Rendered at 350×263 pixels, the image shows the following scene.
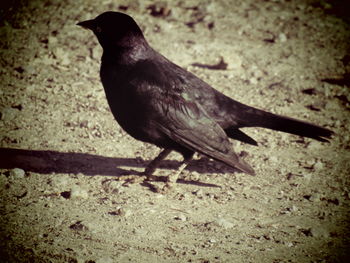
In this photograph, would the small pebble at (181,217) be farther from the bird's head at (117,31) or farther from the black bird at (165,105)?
the bird's head at (117,31)

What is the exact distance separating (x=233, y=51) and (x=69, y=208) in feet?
16.2

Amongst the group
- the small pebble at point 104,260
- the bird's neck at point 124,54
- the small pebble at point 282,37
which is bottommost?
the small pebble at point 104,260

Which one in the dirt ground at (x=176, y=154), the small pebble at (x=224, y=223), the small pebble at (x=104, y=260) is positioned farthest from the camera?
the small pebble at (x=224, y=223)

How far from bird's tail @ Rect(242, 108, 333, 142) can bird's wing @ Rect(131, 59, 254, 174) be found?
498 millimetres

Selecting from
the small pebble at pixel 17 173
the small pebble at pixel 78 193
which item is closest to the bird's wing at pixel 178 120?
the small pebble at pixel 78 193

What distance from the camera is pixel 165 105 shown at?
465 cm

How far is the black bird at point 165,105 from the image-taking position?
463 cm

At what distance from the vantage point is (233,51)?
791cm

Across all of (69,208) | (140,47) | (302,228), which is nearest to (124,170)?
(69,208)

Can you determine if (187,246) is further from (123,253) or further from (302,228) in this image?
(302,228)

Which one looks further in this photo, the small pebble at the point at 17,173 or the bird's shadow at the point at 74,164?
the bird's shadow at the point at 74,164

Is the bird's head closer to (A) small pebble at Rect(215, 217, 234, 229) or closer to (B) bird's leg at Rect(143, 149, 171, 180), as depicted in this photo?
(B) bird's leg at Rect(143, 149, 171, 180)

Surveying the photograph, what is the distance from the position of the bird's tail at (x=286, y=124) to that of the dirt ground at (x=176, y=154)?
64 cm

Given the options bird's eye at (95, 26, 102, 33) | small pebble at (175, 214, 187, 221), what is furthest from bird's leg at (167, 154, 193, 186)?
bird's eye at (95, 26, 102, 33)
